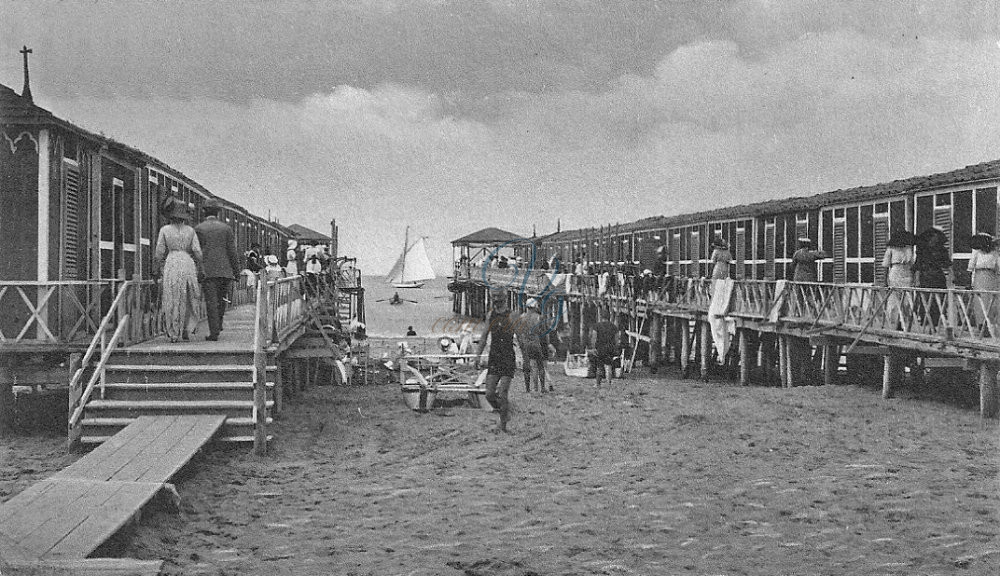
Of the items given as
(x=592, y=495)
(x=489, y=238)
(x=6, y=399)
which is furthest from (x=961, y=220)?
(x=489, y=238)

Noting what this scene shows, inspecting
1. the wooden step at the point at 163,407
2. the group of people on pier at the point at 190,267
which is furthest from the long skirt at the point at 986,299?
the group of people on pier at the point at 190,267

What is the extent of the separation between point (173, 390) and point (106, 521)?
4.24 m

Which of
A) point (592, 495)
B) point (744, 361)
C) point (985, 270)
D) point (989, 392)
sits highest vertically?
point (985, 270)

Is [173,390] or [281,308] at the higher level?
[281,308]

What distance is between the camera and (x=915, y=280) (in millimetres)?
14828

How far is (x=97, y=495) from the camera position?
675 centimetres

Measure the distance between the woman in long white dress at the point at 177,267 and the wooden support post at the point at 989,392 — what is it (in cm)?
1047

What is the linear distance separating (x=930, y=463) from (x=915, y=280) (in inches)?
225

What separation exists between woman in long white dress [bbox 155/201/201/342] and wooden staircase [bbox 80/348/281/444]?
1.02 m

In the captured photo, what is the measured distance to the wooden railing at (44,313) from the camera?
37.1 ft

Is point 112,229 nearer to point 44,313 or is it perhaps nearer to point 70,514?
point 44,313

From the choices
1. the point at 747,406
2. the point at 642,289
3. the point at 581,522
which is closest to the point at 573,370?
the point at 642,289

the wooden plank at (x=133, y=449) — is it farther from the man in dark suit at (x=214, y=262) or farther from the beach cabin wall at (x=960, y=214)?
the beach cabin wall at (x=960, y=214)

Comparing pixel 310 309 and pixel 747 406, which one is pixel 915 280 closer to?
pixel 747 406
